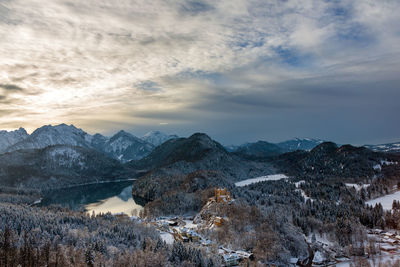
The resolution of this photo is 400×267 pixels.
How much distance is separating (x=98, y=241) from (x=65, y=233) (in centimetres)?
1316

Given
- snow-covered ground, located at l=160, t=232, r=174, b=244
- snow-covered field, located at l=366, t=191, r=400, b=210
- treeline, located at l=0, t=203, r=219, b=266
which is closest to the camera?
treeline, located at l=0, t=203, r=219, b=266

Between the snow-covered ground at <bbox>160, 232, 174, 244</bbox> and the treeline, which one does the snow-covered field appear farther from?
the treeline

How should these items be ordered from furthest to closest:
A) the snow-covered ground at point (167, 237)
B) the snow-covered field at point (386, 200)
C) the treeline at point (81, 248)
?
the snow-covered field at point (386, 200) → the snow-covered ground at point (167, 237) → the treeline at point (81, 248)

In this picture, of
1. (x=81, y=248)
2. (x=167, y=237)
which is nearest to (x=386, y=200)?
(x=167, y=237)

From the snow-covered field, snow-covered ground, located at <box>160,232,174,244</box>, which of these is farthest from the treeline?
the snow-covered field

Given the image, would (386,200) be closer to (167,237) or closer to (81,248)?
(167,237)

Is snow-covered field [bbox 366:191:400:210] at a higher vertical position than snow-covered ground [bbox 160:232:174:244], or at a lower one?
lower

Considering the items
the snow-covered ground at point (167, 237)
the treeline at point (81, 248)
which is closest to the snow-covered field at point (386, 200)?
the snow-covered ground at point (167, 237)

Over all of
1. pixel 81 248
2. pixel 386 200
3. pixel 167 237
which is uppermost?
pixel 81 248

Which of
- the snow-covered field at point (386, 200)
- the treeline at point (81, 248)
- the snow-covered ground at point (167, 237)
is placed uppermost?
the treeline at point (81, 248)

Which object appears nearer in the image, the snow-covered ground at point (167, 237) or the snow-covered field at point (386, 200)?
the snow-covered ground at point (167, 237)

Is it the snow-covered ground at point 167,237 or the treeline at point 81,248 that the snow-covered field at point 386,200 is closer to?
the snow-covered ground at point 167,237

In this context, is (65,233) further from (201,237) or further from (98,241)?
(201,237)

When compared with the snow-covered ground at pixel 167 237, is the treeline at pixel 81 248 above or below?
above
